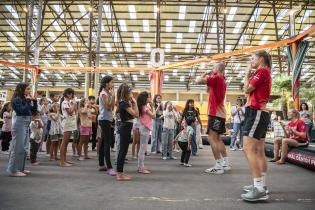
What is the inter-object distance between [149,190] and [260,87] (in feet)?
4.83

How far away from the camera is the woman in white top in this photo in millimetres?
4444

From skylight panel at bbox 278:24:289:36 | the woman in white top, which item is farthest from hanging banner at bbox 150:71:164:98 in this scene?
skylight panel at bbox 278:24:289:36

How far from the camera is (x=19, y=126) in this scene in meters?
3.60

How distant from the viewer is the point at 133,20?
56.7ft

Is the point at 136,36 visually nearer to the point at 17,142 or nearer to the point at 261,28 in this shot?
the point at 261,28

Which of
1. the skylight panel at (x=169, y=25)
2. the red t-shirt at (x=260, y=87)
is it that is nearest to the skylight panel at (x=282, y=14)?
the skylight panel at (x=169, y=25)

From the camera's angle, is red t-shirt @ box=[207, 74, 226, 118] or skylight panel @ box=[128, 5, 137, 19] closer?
red t-shirt @ box=[207, 74, 226, 118]

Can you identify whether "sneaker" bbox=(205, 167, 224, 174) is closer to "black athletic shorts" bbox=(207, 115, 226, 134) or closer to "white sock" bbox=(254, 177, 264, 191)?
"black athletic shorts" bbox=(207, 115, 226, 134)

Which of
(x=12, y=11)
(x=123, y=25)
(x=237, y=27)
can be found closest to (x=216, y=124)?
(x=123, y=25)

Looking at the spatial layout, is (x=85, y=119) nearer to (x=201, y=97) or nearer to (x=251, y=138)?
(x=251, y=138)

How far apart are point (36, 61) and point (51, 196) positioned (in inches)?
411

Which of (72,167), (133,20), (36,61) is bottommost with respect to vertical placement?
(72,167)

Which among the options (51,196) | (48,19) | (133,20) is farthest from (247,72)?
(48,19)

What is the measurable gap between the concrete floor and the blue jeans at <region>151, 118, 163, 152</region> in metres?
2.19
